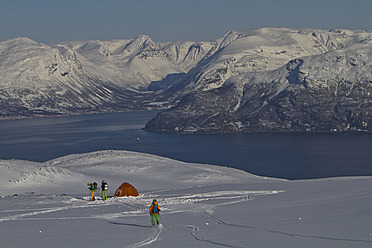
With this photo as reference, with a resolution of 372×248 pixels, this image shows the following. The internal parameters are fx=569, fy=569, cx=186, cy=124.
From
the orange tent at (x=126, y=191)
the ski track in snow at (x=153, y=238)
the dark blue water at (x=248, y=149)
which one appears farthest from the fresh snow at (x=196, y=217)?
the dark blue water at (x=248, y=149)

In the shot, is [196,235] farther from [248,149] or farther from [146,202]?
[248,149]

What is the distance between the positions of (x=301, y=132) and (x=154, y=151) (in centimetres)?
6739

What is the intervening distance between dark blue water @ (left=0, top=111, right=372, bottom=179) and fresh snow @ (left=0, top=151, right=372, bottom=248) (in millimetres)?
70264

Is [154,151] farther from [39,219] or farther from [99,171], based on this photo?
[39,219]

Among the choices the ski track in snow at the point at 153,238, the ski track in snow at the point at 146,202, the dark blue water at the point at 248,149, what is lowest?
the dark blue water at the point at 248,149

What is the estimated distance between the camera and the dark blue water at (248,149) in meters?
111

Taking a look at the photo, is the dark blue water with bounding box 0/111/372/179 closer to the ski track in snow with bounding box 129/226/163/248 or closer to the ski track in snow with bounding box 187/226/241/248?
the ski track in snow with bounding box 187/226/241/248

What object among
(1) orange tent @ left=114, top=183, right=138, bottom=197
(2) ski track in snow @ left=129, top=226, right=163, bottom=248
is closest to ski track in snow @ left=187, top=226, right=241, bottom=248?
(2) ski track in snow @ left=129, top=226, right=163, bottom=248

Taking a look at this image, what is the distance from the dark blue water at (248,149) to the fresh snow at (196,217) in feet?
231

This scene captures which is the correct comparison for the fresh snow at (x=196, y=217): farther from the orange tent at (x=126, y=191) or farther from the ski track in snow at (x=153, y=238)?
the orange tent at (x=126, y=191)

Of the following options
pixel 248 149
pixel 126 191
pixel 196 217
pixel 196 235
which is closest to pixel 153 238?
pixel 196 235

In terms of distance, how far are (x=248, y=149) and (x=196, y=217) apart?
4963 inches

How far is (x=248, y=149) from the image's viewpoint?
148375 mm

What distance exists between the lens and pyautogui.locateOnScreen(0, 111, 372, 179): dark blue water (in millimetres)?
111312
